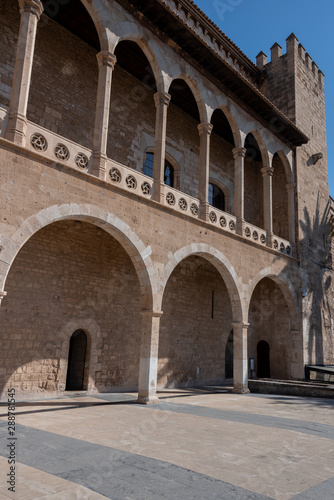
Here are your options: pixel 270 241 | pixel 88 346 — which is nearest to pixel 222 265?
pixel 270 241

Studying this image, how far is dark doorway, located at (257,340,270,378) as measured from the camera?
1662 cm

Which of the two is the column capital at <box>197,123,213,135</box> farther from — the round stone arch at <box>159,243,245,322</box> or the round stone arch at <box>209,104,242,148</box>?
the round stone arch at <box>159,243,245,322</box>

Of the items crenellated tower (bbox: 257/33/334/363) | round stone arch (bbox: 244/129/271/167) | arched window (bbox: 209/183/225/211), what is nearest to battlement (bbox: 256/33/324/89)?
crenellated tower (bbox: 257/33/334/363)

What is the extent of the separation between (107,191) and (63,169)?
3.61ft

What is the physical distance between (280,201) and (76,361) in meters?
10.8

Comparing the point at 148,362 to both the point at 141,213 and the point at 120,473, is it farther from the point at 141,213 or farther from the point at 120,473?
the point at 120,473

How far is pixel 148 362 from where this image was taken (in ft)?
29.4

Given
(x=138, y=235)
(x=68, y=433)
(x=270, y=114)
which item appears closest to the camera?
(x=68, y=433)

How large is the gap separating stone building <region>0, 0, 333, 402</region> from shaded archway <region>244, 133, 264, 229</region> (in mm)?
131

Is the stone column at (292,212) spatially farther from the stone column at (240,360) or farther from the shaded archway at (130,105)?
the shaded archway at (130,105)

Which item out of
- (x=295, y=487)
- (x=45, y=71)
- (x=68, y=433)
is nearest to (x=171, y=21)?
(x=45, y=71)

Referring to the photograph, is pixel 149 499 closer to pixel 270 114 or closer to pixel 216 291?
pixel 216 291

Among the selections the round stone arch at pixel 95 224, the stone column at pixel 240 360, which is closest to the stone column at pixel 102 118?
the round stone arch at pixel 95 224

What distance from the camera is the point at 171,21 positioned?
10516 millimetres
